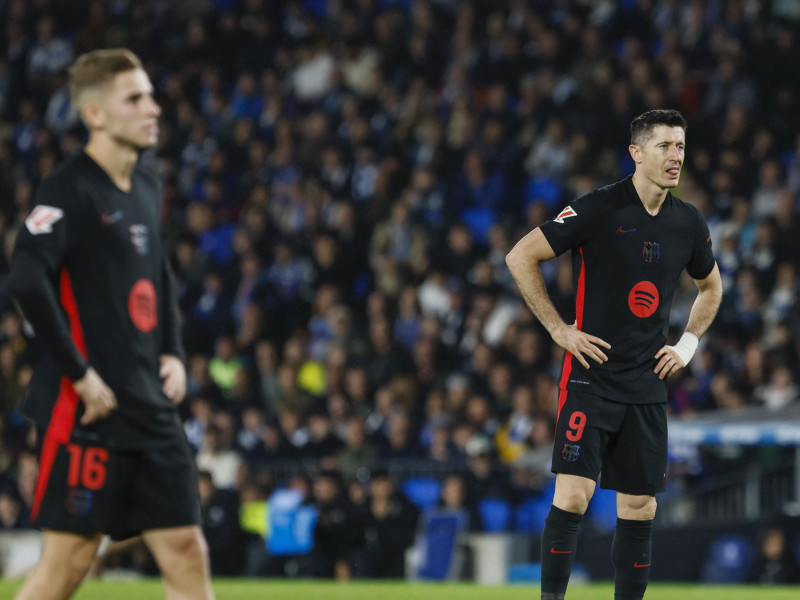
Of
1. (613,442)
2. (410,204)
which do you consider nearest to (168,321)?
(613,442)

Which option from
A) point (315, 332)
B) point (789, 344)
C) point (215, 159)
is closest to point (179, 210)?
point (215, 159)

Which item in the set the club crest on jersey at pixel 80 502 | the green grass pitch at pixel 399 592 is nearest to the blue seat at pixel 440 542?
the green grass pitch at pixel 399 592

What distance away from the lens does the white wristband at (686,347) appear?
18.7 feet

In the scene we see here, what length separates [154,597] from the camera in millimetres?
8672

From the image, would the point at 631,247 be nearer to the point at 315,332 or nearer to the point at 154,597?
the point at 154,597

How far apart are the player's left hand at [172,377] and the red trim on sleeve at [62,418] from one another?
0.28 metres

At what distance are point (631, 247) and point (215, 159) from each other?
11.6 metres

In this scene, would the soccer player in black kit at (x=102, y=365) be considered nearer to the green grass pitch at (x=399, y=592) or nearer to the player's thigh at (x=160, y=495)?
the player's thigh at (x=160, y=495)

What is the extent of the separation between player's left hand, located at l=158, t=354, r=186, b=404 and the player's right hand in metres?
0.23

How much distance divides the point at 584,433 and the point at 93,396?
2.37m

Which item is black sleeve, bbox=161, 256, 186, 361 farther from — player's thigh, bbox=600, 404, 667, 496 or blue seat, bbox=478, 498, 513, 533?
blue seat, bbox=478, 498, 513, 533

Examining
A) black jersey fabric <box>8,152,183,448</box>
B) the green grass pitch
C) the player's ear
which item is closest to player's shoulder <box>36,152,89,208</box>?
black jersey fabric <box>8,152,183,448</box>

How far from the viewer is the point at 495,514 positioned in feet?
35.2

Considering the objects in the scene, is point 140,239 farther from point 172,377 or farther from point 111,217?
point 172,377
